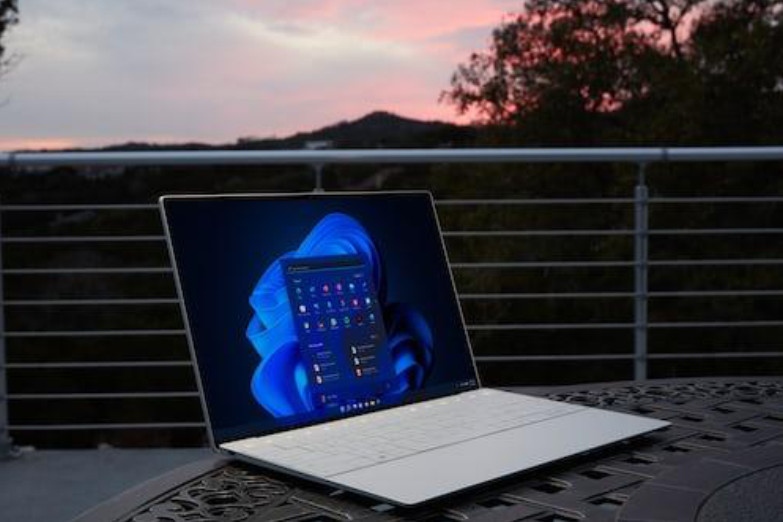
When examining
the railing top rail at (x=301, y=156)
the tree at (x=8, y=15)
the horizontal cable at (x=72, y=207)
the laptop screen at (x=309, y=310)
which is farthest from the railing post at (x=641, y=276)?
the tree at (x=8, y=15)

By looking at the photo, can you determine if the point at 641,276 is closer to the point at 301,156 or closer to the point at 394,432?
the point at 301,156

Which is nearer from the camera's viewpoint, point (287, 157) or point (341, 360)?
point (341, 360)

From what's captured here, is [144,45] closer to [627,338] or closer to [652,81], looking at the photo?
[652,81]

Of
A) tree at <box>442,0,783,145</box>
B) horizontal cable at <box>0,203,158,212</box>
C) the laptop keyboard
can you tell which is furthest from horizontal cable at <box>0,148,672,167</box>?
tree at <box>442,0,783,145</box>

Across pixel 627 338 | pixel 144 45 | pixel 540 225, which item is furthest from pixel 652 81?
pixel 144 45

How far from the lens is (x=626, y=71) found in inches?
447

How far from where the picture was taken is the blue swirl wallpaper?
0.84 meters

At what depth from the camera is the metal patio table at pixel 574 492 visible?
65 centimetres

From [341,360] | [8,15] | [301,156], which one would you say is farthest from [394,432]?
[8,15]

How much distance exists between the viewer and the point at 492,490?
2.30 ft

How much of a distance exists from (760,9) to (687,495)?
11174 mm

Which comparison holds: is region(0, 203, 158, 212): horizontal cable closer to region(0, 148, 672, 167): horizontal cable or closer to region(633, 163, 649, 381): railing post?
region(0, 148, 672, 167): horizontal cable

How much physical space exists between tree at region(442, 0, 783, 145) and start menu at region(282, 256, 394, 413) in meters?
9.73

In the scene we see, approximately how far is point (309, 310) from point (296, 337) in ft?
0.10
